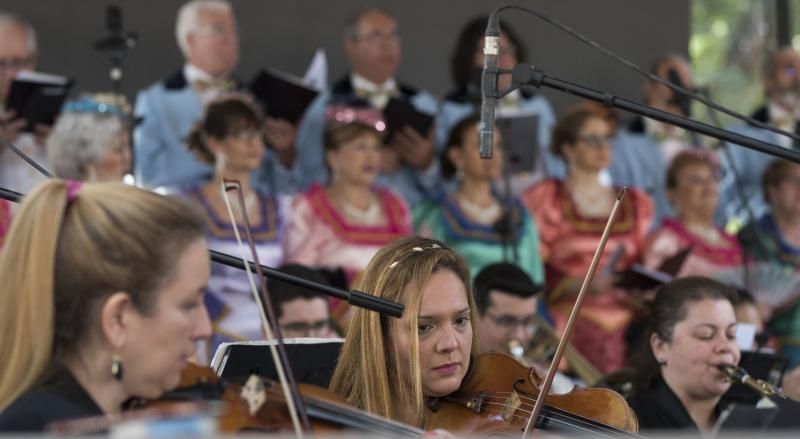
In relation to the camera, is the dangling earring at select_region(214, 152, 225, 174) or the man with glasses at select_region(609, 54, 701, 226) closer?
the dangling earring at select_region(214, 152, 225, 174)

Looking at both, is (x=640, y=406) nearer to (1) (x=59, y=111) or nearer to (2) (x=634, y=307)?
(2) (x=634, y=307)

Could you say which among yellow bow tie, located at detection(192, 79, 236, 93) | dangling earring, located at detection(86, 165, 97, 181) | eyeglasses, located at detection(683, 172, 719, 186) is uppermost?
yellow bow tie, located at detection(192, 79, 236, 93)

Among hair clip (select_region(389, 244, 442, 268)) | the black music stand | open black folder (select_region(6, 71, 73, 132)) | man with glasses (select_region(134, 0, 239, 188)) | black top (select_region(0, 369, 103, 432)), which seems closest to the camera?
black top (select_region(0, 369, 103, 432))

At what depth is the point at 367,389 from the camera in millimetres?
2838

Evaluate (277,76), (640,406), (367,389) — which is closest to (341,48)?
(277,76)

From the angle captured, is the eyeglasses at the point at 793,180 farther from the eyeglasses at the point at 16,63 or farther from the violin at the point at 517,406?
the violin at the point at 517,406

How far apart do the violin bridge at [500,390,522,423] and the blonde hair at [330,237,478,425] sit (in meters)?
0.18

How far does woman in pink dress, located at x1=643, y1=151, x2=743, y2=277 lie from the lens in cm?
606

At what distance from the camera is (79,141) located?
16.7 ft

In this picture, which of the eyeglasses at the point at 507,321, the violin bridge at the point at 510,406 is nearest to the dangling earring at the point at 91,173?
the eyeglasses at the point at 507,321

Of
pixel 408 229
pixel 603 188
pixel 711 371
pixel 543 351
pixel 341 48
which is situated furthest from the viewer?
pixel 341 48

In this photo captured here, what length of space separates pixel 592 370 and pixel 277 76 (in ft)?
5.87

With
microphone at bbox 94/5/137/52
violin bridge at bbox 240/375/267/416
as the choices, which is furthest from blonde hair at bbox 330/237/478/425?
microphone at bbox 94/5/137/52

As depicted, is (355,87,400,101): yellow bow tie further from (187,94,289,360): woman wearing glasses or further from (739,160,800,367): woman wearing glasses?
(739,160,800,367): woman wearing glasses
